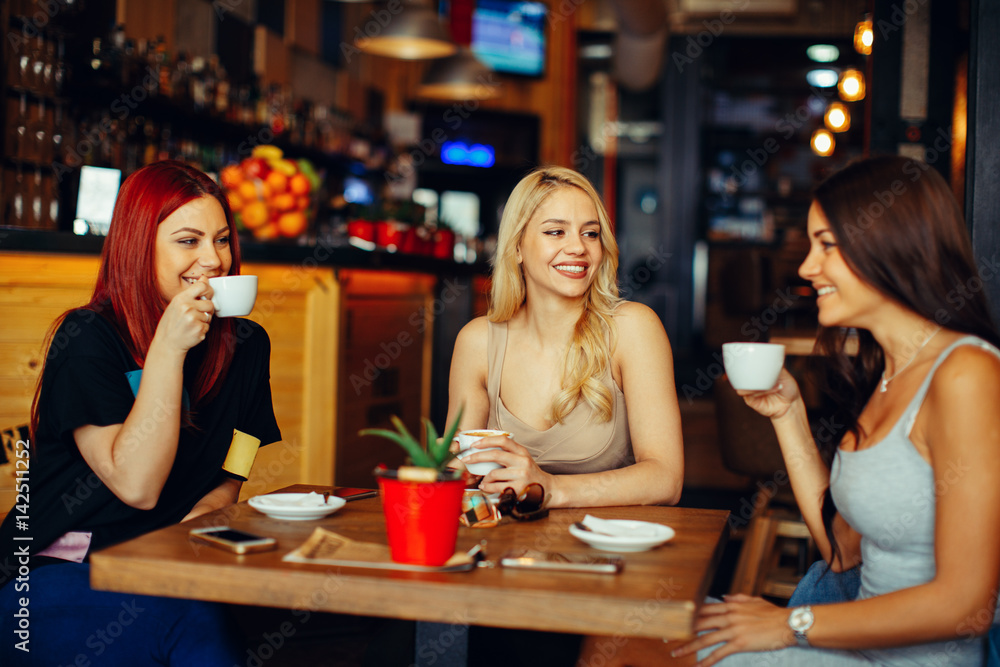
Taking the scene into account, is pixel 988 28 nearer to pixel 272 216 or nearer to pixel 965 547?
pixel 965 547

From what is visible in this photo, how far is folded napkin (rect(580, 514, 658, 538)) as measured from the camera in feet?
4.37

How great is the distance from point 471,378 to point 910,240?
1.06 metres

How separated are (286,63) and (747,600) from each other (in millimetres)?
5652

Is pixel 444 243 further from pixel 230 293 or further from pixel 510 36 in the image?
pixel 510 36

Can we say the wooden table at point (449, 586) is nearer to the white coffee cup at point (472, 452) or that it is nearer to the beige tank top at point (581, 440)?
Answer: the white coffee cup at point (472, 452)

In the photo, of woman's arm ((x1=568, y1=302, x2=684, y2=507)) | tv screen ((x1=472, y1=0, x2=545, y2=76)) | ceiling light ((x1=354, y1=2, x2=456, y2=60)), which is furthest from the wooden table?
tv screen ((x1=472, y1=0, x2=545, y2=76))

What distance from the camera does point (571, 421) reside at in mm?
2004

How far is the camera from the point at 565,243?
2104 millimetres

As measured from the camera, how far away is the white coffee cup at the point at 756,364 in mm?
1394

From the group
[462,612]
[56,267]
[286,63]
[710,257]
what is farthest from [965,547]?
[710,257]

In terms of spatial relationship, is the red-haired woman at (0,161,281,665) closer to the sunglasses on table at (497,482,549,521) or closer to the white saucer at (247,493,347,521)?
the white saucer at (247,493,347,521)

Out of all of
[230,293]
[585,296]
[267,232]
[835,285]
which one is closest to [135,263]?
[230,293]

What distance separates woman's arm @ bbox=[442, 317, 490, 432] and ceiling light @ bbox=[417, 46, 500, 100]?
4.51 metres

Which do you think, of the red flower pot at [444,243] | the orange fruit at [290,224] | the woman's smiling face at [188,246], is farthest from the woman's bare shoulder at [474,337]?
the red flower pot at [444,243]
